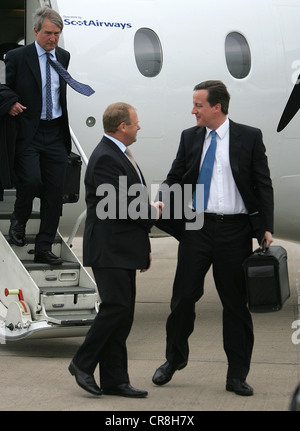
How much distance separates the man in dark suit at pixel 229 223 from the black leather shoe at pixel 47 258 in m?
1.83

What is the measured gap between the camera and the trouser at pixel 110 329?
5879mm

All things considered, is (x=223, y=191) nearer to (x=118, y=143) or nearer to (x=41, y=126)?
(x=118, y=143)

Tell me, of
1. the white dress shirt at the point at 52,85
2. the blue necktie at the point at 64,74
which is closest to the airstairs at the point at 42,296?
the white dress shirt at the point at 52,85

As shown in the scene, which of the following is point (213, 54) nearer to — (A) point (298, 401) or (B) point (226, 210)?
(B) point (226, 210)

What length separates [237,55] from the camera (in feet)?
29.0

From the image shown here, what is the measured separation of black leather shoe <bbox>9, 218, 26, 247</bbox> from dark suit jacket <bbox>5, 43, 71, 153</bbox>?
0.64 m

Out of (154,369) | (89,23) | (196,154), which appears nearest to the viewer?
(196,154)

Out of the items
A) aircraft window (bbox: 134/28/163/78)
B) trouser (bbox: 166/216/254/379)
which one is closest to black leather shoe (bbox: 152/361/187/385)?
trouser (bbox: 166/216/254/379)

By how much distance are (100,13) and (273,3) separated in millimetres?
1756

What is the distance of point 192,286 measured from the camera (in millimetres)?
6145

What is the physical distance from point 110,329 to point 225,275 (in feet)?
2.75

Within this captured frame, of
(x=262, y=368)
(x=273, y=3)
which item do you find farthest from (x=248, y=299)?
(x=273, y=3)

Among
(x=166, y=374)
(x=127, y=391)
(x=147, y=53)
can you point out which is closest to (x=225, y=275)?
(x=166, y=374)
